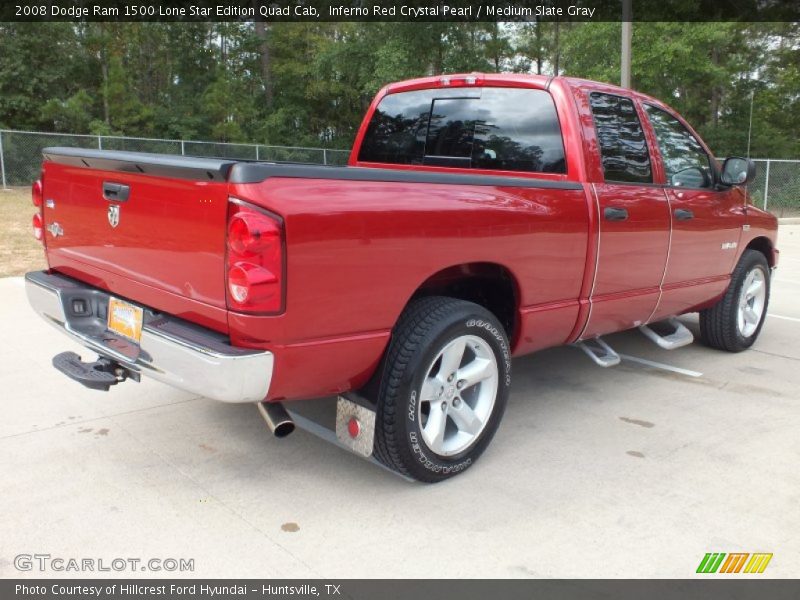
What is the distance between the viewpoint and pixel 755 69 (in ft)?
100

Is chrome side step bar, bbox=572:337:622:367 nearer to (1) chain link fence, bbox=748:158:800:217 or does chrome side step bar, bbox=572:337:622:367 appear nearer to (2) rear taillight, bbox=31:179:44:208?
(2) rear taillight, bbox=31:179:44:208

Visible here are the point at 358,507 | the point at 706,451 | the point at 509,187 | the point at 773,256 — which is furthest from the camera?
the point at 773,256

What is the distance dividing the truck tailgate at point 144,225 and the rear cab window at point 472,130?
6.47 feet

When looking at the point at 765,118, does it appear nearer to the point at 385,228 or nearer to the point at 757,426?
the point at 757,426

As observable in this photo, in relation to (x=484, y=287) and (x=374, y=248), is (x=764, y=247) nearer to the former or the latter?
(x=484, y=287)

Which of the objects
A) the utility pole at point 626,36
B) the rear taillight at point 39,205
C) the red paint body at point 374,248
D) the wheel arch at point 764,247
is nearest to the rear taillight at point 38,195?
the rear taillight at point 39,205

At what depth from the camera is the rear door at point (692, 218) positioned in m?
4.64

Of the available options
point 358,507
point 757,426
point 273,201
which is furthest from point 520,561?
point 757,426

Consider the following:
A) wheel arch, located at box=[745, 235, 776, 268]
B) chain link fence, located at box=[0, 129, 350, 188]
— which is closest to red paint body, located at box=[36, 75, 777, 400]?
wheel arch, located at box=[745, 235, 776, 268]

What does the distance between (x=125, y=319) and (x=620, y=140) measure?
9.75ft

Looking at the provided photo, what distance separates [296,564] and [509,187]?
1938mm

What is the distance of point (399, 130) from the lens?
4.84 meters

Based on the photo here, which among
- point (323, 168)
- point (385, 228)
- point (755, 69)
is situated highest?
point (755, 69)

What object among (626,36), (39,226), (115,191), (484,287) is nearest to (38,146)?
(626,36)
